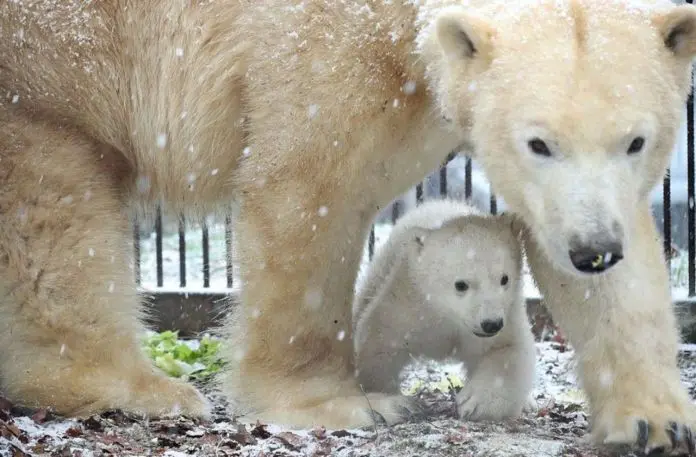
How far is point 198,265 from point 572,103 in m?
6.26

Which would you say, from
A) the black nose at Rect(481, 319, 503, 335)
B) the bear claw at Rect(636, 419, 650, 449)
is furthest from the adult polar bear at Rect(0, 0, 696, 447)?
the black nose at Rect(481, 319, 503, 335)

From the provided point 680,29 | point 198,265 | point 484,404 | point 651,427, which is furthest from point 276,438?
point 198,265

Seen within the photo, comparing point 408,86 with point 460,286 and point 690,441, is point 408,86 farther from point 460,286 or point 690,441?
point 690,441

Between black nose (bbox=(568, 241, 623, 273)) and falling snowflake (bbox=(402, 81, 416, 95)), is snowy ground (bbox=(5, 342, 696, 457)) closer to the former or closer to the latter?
black nose (bbox=(568, 241, 623, 273))

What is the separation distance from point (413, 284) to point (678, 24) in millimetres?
1507

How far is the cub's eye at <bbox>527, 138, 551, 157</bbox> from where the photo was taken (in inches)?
126

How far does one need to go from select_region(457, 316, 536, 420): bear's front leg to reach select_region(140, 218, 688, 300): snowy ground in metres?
2.02

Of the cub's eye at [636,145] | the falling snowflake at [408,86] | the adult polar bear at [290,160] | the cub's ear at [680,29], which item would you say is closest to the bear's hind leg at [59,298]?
the adult polar bear at [290,160]

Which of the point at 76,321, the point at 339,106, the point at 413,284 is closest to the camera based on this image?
the point at 339,106

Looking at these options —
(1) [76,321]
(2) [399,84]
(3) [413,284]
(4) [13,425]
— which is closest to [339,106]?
(2) [399,84]

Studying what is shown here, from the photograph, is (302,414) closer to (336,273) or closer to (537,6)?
(336,273)

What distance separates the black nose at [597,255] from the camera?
9.89 feet

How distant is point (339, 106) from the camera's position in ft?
12.1

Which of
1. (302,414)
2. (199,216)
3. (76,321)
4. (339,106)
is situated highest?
(339,106)
